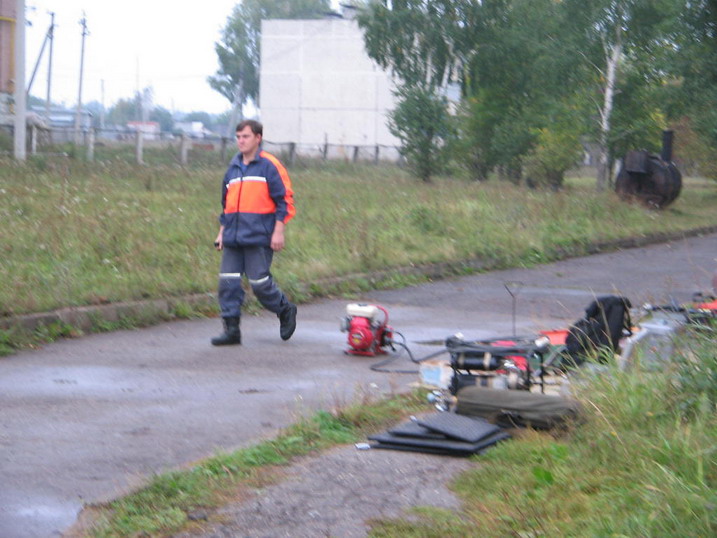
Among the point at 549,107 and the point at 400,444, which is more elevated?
the point at 549,107

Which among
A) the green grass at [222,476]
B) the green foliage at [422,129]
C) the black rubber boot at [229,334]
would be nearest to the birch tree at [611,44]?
the green foliage at [422,129]

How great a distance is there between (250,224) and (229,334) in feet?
3.13

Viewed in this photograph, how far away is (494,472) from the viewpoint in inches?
202

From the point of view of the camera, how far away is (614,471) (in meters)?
4.85

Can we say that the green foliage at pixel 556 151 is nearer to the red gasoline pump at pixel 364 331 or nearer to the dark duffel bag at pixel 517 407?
the red gasoline pump at pixel 364 331

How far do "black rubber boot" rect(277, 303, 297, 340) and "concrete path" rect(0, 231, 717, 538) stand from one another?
4.4 inches

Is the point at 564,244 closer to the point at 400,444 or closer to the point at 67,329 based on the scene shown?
the point at 67,329

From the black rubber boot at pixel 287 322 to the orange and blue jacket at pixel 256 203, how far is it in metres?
0.65

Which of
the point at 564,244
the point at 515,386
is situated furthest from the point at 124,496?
the point at 564,244

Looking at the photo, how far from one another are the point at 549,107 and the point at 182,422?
3352cm

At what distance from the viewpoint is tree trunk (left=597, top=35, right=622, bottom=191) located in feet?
119

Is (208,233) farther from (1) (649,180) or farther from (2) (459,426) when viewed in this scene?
(1) (649,180)

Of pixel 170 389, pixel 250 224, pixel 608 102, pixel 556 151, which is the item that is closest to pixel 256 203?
pixel 250 224

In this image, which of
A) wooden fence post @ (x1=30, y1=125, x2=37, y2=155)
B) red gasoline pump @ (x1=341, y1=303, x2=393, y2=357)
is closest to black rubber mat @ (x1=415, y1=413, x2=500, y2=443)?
red gasoline pump @ (x1=341, y1=303, x2=393, y2=357)
